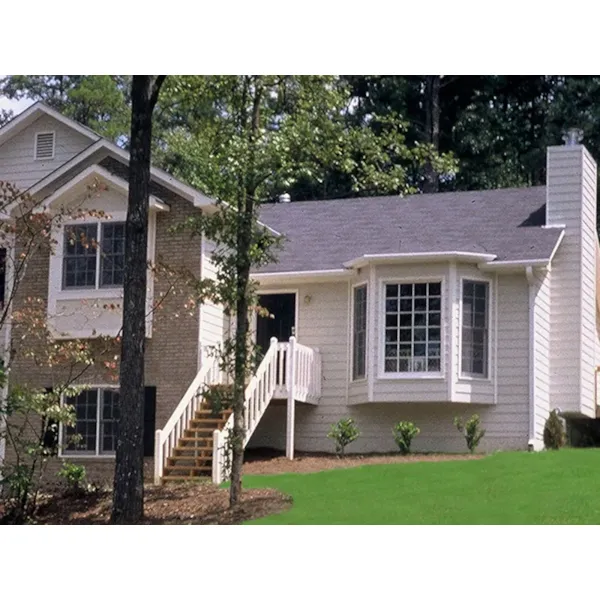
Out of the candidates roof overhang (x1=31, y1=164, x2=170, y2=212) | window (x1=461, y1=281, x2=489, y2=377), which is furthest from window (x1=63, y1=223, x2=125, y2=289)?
window (x1=461, y1=281, x2=489, y2=377)

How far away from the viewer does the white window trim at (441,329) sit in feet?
65.3

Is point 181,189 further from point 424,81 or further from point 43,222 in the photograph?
point 424,81

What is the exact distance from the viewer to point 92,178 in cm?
2036

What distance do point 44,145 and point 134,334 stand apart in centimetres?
633

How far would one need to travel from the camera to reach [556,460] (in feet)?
57.6

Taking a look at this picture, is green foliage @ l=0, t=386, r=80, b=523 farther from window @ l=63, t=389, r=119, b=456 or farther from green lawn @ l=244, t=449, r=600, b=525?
green lawn @ l=244, t=449, r=600, b=525

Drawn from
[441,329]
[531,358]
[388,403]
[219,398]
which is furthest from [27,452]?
[531,358]

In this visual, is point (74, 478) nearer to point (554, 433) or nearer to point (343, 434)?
point (343, 434)

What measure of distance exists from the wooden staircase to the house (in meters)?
0.04

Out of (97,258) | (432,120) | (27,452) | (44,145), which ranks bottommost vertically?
(27,452)

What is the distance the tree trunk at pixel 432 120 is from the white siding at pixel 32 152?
9041mm

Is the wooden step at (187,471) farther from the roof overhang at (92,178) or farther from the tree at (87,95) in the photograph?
the tree at (87,95)
